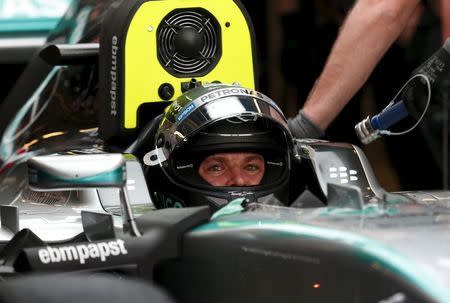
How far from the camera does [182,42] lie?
5043 mm

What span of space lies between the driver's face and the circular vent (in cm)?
68

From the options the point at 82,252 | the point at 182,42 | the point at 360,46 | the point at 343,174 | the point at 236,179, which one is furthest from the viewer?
the point at 360,46

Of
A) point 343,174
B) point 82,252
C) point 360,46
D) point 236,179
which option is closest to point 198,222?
point 82,252

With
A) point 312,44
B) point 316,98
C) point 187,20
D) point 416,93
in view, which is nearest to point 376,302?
point 416,93

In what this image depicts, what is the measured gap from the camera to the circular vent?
16.6 ft

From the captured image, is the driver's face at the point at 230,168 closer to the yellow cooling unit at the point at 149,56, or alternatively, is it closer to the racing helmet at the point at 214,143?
the racing helmet at the point at 214,143

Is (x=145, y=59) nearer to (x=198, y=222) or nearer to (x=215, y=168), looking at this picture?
(x=215, y=168)

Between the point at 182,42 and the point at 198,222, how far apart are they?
161 cm

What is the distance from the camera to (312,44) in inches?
360

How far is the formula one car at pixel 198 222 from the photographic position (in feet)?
10.1

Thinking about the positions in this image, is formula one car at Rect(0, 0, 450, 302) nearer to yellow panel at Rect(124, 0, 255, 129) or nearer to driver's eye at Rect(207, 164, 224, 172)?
yellow panel at Rect(124, 0, 255, 129)

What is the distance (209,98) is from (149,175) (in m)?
0.35

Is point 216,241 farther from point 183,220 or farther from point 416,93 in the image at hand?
point 416,93

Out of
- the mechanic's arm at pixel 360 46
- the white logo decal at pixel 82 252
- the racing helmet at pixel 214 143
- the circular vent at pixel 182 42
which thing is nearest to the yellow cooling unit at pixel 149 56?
the circular vent at pixel 182 42
